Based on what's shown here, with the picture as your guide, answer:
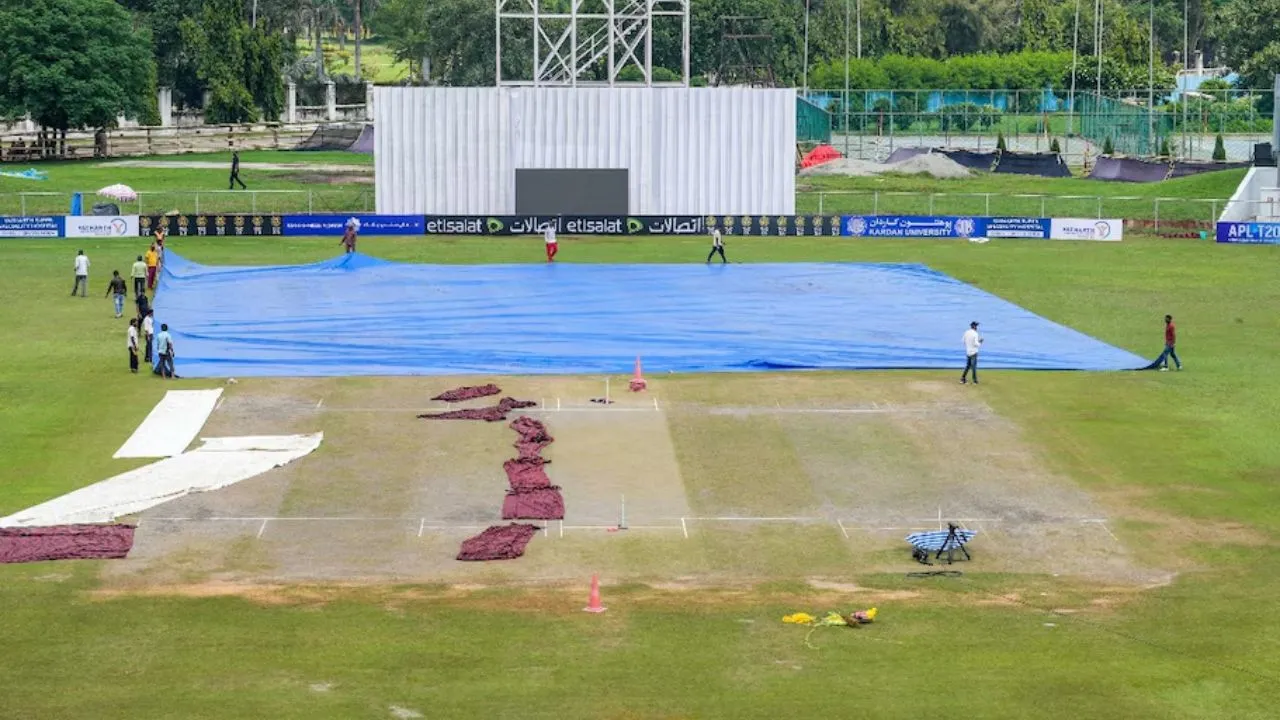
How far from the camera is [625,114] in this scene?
249 ft

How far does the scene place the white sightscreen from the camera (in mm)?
75438

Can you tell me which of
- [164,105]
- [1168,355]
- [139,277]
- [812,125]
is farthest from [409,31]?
[1168,355]

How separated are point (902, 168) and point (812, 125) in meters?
15.9

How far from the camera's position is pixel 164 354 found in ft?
141

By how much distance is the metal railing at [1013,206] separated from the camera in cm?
8325

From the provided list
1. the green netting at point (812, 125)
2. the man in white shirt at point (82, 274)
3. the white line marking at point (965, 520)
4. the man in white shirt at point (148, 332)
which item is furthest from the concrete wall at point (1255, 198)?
the white line marking at point (965, 520)

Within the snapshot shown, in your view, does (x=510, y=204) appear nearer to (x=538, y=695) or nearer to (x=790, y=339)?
(x=790, y=339)

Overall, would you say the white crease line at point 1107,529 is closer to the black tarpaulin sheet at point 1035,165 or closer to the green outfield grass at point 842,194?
the green outfield grass at point 842,194

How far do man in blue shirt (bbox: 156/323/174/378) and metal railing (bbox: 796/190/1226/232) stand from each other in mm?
44103

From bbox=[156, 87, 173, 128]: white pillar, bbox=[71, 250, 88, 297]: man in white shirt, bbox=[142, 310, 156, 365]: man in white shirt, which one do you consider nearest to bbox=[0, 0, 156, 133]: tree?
bbox=[156, 87, 173, 128]: white pillar

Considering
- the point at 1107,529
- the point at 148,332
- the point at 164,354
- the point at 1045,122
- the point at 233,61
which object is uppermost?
the point at 233,61

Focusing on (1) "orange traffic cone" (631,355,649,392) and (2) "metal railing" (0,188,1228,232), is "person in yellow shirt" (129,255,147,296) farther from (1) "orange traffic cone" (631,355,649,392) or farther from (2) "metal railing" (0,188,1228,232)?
(2) "metal railing" (0,188,1228,232)

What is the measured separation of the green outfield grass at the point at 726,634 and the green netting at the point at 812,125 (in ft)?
269

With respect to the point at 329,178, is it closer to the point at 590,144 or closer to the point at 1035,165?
the point at 590,144
